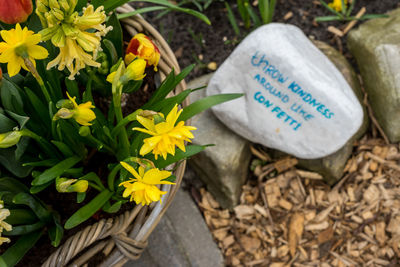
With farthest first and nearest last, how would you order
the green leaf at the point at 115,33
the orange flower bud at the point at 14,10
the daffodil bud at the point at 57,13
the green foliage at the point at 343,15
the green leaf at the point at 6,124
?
1. the green foliage at the point at 343,15
2. the green leaf at the point at 115,33
3. the green leaf at the point at 6,124
4. the orange flower bud at the point at 14,10
5. the daffodil bud at the point at 57,13

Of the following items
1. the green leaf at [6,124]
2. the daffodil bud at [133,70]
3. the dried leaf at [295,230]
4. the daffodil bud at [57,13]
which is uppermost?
the daffodil bud at [57,13]

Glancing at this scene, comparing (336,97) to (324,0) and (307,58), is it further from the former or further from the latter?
(324,0)

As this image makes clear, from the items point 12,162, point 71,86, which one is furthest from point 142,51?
point 12,162

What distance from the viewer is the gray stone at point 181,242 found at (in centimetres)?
164

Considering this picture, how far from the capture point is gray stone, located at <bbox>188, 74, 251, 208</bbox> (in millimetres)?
1615

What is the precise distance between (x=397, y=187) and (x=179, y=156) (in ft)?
3.68

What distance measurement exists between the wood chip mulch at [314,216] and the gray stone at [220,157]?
0.07 meters

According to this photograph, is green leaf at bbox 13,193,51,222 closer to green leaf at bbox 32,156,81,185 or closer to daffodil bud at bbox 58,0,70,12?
green leaf at bbox 32,156,81,185

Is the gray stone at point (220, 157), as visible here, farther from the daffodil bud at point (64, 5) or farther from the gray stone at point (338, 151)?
the daffodil bud at point (64, 5)

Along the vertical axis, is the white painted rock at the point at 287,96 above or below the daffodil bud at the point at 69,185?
below

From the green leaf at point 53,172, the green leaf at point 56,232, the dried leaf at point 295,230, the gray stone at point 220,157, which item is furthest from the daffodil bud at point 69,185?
the dried leaf at point 295,230

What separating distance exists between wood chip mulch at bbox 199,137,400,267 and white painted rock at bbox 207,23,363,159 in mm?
194

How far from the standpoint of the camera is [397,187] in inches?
67.3

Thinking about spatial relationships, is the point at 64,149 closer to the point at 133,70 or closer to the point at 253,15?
the point at 133,70
